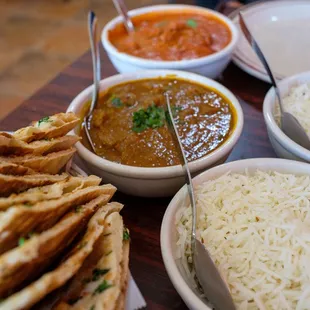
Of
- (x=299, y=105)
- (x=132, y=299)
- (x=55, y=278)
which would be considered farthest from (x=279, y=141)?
(x=55, y=278)

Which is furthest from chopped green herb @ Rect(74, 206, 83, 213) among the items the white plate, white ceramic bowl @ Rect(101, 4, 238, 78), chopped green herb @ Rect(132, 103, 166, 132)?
the white plate

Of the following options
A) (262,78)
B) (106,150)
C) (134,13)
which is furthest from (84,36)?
(106,150)

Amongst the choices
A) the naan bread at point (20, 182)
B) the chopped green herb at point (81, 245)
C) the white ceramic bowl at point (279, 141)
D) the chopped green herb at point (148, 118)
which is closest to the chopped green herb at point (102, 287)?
the chopped green herb at point (81, 245)

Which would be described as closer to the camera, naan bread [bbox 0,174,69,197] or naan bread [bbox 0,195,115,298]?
naan bread [bbox 0,195,115,298]

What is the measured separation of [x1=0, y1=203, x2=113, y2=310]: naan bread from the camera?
874 millimetres

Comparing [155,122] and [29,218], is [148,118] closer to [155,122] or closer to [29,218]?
[155,122]

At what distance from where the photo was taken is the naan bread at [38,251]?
89 cm

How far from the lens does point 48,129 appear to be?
1348 mm

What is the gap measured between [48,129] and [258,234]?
781 millimetres

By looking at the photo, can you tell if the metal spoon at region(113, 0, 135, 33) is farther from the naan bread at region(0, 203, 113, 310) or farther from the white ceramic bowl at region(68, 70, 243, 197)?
the naan bread at region(0, 203, 113, 310)

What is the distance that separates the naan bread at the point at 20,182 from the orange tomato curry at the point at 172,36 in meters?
1.37

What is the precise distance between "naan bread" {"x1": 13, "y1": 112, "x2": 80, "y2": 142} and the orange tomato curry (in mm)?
1061

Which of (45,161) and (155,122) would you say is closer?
(45,161)

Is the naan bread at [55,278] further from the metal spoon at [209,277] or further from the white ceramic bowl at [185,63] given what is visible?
the white ceramic bowl at [185,63]
